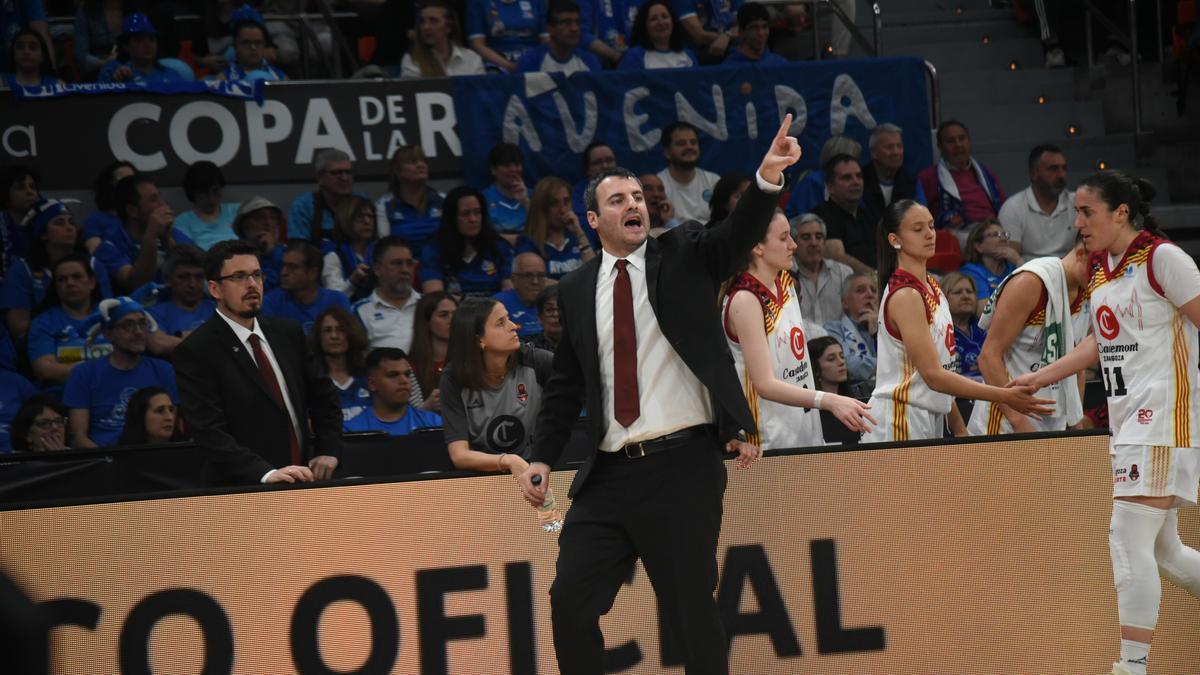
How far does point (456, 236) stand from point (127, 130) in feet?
8.86

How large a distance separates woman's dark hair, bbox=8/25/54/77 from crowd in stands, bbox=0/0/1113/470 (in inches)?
1.5

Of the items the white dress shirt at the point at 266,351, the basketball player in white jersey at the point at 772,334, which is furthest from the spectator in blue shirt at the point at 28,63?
the basketball player in white jersey at the point at 772,334

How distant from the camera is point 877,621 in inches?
238

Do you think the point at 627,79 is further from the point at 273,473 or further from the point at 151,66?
the point at 273,473

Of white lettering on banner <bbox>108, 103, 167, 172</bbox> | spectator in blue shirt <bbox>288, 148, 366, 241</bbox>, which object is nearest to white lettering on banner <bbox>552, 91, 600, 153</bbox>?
spectator in blue shirt <bbox>288, 148, 366, 241</bbox>

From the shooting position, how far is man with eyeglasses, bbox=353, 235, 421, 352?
1007cm

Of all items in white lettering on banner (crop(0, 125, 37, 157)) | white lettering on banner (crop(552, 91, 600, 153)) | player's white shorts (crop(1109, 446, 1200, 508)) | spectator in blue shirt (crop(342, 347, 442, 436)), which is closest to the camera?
player's white shorts (crop(1109, 446, 1200, 508))

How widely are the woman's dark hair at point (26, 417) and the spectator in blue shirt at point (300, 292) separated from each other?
167cm

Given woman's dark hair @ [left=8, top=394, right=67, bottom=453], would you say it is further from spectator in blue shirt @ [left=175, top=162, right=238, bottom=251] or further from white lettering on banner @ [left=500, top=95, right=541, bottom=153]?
white lettering on banner @ [left=500, top=95, right=541, bottom=153]

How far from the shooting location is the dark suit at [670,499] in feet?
16.5

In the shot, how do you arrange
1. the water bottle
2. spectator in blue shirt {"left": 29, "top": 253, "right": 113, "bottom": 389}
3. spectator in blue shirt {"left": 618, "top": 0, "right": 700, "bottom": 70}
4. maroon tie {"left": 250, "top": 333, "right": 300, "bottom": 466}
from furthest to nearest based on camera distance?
1. spectator in blue shirt {"left": 618, "top": 0, "right": 700, "bottom": 70}
2. spectator in blue shirt {"left": 29, "top": 253, "right": 113, "bottom": 389}
3. maroon tie {"left": 250, "top": 333, "right": 300, "bottom": 466}
4. the water bottle

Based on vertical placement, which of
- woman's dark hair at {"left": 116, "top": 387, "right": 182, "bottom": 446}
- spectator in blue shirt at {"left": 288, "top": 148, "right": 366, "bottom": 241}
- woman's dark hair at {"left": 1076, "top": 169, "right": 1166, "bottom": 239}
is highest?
spectator in blue shirt at {"left": 288, "top": 148, "right": 366, "bottom": 241}

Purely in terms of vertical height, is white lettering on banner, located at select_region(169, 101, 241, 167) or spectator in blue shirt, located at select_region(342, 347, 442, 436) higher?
white lettering on banner, located at select_region(169, 101, 241, 167)

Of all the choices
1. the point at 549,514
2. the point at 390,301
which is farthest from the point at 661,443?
the point at 390,301
